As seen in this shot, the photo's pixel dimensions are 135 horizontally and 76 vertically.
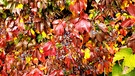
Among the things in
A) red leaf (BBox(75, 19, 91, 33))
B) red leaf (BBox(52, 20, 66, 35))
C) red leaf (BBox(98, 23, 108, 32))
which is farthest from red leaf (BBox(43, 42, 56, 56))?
red leaf (BBox(98, 23, 108, 32))

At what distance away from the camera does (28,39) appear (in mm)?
2154

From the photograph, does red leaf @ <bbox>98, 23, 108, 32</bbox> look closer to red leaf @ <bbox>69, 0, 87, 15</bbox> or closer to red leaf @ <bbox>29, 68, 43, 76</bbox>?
red leaf @ <bbox>69, 0, 87, 15</bbox>

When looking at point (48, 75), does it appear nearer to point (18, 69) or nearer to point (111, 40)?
point (18, 69)

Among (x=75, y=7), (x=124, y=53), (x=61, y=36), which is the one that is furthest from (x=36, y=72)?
(x=124, y=53)

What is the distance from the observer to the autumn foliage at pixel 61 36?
6.01ft

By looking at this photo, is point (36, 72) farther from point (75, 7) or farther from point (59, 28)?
point (75, 7)

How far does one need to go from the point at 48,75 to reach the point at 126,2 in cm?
85

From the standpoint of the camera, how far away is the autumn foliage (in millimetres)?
1830

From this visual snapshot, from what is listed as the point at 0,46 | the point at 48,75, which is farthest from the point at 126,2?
the point at 0,46

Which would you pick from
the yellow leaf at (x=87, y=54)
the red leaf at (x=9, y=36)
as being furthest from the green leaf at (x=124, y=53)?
the red leaf at (x=9, y=36)

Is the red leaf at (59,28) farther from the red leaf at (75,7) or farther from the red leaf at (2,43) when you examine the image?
the red leaf at (2,43)

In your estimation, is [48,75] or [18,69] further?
[18,69]

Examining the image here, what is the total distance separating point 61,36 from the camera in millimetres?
1849

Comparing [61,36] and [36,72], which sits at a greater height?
[61,36]
